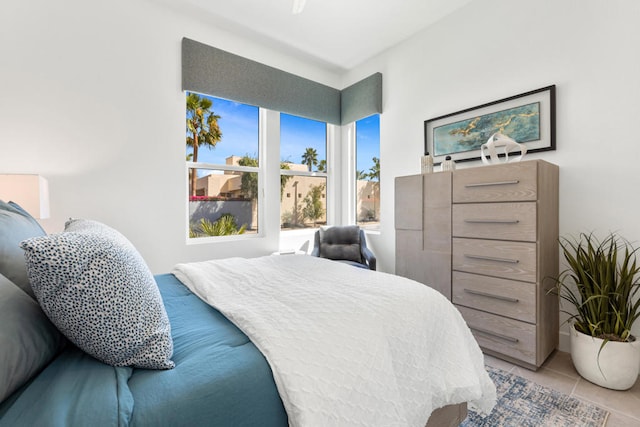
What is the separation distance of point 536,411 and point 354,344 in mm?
1379

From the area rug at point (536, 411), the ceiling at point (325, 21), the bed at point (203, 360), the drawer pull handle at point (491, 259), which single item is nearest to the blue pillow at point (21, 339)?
the bed at point (203, 360)

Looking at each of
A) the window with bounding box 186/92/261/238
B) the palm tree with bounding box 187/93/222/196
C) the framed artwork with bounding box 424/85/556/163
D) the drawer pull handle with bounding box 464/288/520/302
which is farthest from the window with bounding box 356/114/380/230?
the palm tree with bounding box 187/93/222/196

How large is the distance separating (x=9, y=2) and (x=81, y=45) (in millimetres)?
443

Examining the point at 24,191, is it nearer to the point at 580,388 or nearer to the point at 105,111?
the point at 105,111

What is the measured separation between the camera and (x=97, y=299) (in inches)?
26.2

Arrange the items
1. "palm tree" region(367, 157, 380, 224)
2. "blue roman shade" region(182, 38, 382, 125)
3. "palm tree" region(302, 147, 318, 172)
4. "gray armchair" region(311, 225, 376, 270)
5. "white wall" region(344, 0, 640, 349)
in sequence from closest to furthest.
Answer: "white wall" region(344, 0, 640, 349)
"blue roman shade" region(182, 38, 382, 125)
"gray armchair" region(311, 225, 376, 270)
"palm tree" region(367, 157, 380, 224)
"palm tree" region(302, 147, 318, 172)

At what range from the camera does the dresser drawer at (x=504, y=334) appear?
189cm

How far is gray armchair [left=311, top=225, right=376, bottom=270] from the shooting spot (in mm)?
3271

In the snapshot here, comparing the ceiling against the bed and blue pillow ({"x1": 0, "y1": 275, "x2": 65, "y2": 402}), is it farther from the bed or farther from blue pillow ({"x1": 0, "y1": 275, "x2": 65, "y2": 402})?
blue pillow ({"x1": 0, "y1": 275, "x2": 65, "y2": 402})

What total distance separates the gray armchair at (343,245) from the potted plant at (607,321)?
68.2 inches

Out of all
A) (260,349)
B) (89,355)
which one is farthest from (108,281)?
(260,349)

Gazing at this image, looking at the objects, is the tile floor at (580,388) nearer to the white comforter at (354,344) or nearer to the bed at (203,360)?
the white comforter at (354,344)

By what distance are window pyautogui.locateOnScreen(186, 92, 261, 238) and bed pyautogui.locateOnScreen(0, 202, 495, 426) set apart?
203 centimetres

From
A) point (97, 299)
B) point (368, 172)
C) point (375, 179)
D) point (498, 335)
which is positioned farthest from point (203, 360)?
point (368, 172)
